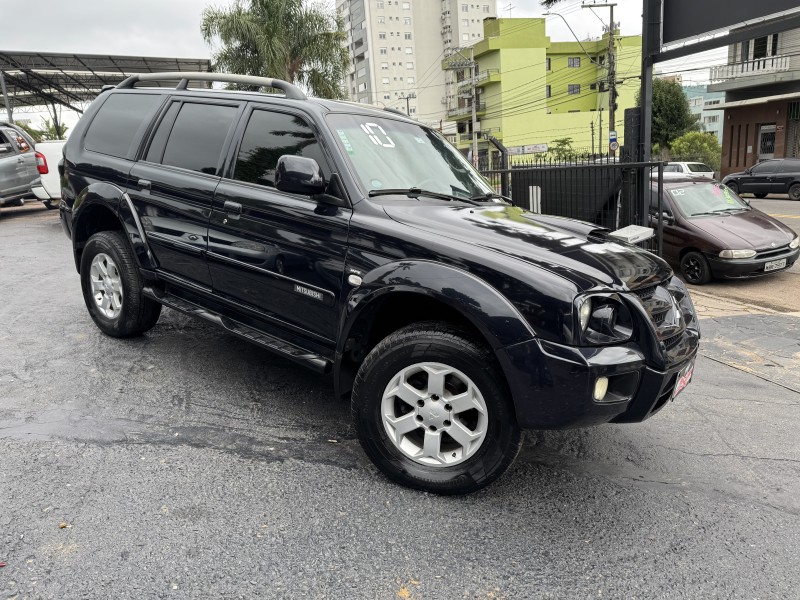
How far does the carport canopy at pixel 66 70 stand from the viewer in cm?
2286

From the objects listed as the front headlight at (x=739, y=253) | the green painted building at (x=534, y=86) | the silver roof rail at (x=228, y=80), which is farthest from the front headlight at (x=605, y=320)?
the green painted building at (x=534, y=86)

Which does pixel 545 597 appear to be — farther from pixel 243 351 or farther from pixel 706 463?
pixel 243 351

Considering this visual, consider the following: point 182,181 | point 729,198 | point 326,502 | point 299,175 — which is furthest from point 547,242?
point 729,198

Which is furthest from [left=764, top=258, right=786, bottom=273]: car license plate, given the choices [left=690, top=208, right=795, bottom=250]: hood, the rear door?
the rear door

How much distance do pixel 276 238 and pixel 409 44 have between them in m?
94.4

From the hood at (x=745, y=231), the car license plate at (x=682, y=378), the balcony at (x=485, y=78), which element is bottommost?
the hood at (x=745, y=231)

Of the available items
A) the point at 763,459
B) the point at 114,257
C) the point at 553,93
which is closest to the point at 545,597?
the point at 763,459

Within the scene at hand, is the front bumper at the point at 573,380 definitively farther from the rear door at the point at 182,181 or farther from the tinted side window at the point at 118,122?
the tinted side window at the point at 118,122

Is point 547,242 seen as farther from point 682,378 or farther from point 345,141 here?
point 345,141

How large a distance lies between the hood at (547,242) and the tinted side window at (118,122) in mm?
2440

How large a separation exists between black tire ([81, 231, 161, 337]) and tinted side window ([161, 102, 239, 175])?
78 cm

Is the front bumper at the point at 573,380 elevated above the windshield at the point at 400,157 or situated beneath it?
situated beneath

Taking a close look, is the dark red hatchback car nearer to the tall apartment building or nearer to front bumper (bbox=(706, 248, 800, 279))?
front bumper (bbox=(706, 248, 800, 279))

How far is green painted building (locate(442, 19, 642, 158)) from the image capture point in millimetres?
65125
